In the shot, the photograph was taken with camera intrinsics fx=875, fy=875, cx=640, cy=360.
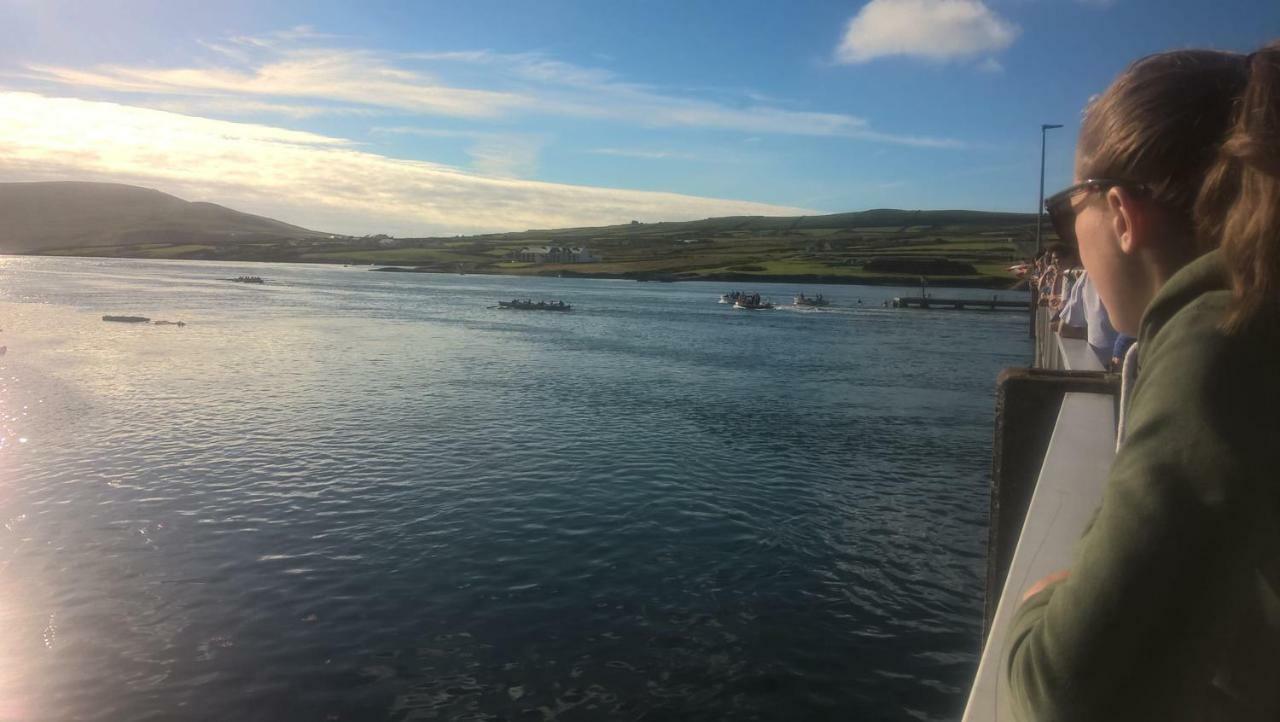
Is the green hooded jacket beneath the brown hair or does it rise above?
beneath

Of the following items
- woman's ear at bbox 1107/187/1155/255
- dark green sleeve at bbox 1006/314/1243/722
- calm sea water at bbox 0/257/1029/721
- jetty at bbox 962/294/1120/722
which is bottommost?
calm sea water at bbox 0/257/1029/721

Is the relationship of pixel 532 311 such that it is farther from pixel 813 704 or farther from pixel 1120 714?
pixel 1120 714

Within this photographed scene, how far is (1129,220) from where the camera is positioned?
6.11 feet

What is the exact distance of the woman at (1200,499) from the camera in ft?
4.46

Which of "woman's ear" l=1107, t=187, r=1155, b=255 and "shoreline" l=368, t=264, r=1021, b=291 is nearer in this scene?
"woman's ear" l=1107, t=187, r=1155, b=255

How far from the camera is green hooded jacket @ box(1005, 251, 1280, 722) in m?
1.35

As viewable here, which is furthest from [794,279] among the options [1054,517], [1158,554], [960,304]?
[1158,554]

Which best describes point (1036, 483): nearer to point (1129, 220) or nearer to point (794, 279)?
point (1129, 220)

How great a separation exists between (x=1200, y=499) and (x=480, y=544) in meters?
17.3

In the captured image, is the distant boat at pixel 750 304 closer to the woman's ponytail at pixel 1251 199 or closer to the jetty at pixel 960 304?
the jetty at pixel 960 304

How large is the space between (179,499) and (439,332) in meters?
43.3

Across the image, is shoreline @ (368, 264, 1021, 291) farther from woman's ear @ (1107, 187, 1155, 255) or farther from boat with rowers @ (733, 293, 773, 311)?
woman's ear @ (1107, 187, 1155, 255)

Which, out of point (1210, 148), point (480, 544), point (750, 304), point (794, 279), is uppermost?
point (1210, 148)

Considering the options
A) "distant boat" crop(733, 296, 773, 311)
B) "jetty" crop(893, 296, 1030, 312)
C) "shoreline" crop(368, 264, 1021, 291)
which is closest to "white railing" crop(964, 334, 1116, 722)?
"distant boat" crop(733, 296, 773, 311)
